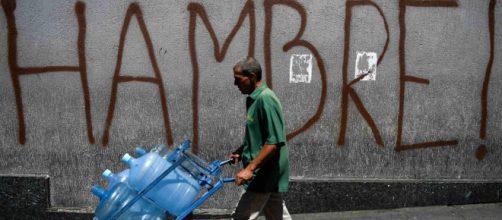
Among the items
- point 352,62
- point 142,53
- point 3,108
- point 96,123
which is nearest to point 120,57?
point 142,53

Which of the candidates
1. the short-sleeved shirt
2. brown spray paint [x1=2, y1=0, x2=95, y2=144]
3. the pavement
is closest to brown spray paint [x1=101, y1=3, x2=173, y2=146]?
brown spray paint [x1=2, y1=0, x2=95, y2=144]

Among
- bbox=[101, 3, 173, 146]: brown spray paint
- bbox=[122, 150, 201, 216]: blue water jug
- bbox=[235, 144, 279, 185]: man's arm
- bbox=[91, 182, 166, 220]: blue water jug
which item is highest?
bbox=[101, 3, 173, 146]: brown spray paint

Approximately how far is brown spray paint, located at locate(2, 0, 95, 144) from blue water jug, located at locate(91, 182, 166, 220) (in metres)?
1.75

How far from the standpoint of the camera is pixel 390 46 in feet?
18.7

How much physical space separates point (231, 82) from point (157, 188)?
189cm

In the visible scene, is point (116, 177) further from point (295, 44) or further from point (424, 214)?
point (424, 214)

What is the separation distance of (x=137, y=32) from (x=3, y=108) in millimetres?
1368

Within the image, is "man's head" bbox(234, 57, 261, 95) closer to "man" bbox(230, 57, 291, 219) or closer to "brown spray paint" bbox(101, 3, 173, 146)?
"man" bbox(230, 57, 291, 219)

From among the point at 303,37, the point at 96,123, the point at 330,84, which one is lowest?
the point at 96,123

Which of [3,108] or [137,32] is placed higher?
[137,32]

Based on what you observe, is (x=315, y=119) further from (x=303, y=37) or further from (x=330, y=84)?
(x=303, y=37)

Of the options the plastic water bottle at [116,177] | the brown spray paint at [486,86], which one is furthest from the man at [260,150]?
the brown spray paint at [486,86]

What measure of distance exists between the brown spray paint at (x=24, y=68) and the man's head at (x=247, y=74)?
2.00m

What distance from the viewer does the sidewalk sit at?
5766 millimetres
